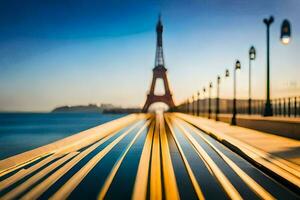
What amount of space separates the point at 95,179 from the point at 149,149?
18.7 feet

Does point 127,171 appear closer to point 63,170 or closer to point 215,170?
point 63,170

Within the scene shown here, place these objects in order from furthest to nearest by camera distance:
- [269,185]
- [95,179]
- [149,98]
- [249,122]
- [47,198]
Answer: [149,98]
[249,122]
[95,179]
[269,185]
[47,198]

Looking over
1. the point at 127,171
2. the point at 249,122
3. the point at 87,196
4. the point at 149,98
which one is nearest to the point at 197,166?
the point at 127,171

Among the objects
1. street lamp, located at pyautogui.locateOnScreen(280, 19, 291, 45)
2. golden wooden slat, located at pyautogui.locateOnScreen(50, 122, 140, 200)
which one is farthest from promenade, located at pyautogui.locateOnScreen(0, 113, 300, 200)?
street lamp, located at pyautogui.locateOnScreen(280, 19, 291, 45)

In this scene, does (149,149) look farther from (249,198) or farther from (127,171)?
(249,198)

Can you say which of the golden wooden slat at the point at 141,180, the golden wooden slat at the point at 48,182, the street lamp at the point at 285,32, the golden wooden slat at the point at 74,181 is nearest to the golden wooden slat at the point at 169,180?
the golden wooden slat at the point at 141,180

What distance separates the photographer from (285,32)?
12.0 meters

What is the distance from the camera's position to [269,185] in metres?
7.18

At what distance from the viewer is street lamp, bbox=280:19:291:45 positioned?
39.3 feet

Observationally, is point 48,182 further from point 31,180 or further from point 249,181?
point 249,181

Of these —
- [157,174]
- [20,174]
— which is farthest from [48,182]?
[157,174]

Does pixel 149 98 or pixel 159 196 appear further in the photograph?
pixel 149 98

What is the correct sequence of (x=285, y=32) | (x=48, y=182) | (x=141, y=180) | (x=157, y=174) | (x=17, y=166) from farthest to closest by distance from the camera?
(x=285, y=32)
(x=17, y=166)
(x=157, y=174)
(x=141, y=180)
(x=48, y=182)

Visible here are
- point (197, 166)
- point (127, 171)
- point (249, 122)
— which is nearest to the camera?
point (127, 171)
